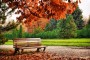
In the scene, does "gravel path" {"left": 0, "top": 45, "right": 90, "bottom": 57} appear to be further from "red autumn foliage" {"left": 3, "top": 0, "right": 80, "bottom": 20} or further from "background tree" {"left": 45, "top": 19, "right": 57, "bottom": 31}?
"background tree" {"left": 45, "top": 19, "right": 57, "bottom": 31}

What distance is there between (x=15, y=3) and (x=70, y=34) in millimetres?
37133

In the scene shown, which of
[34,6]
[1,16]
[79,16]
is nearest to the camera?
[34,6]

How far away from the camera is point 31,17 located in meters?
12.9

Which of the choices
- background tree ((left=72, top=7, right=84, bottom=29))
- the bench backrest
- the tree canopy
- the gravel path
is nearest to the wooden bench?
the bench backrest

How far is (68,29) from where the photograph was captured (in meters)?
47.3

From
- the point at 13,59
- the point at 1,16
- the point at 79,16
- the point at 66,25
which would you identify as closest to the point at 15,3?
the point at 13,59

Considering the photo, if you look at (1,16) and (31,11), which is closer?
(31,11)

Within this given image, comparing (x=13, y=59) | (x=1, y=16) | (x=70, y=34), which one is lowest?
(x=70, y=34)

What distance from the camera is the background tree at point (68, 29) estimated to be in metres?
46.9

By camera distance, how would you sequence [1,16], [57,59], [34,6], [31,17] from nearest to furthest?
[57,59], [34,6], [31,17], [1,16]

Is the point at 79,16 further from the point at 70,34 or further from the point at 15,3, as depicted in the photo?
the point at 15,3

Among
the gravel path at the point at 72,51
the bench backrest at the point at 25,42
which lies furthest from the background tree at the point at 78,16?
the bench backrest at the point at 25,42

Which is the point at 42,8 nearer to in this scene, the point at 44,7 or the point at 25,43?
the point at 44,7

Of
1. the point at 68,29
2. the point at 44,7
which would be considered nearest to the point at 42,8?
the point at 44,7
